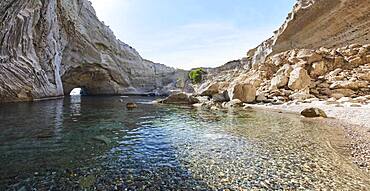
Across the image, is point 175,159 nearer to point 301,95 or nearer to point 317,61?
point 301,95

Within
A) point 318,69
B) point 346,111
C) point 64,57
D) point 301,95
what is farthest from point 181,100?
point 64,57

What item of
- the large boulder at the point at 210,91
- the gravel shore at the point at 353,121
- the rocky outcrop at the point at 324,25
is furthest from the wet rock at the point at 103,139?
the rocky outcrop at the point at 324,25

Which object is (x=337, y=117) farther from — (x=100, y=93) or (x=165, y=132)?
(x=100, y=93)

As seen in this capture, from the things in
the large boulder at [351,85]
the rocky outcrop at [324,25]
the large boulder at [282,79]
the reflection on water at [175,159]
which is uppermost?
the rocky outcrop at [324,25]

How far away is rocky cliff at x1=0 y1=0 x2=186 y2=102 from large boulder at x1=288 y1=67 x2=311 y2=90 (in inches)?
1381

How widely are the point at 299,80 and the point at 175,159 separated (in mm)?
27702

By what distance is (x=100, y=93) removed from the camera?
6431cm

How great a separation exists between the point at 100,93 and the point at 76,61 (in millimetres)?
15352

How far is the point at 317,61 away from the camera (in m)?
35.0

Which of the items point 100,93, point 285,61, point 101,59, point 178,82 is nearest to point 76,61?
point 101,59

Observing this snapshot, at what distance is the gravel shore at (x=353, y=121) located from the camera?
945cm

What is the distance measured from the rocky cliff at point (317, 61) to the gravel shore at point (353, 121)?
2.56 meters

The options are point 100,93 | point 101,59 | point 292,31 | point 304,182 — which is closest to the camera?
point 304,182

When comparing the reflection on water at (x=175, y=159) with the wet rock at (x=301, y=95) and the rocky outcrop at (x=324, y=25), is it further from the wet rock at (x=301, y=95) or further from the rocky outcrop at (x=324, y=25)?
the rocky outcrop at (x=324, y=25)
